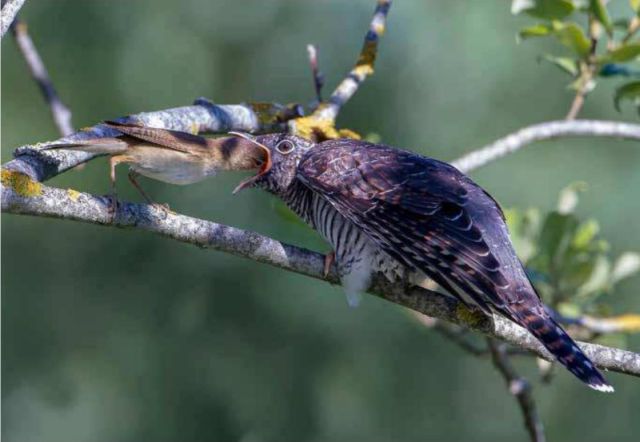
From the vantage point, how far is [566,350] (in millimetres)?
3416

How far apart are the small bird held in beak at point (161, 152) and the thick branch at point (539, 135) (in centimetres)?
118

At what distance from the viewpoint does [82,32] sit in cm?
1029

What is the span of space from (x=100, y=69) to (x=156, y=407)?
322 centimetres

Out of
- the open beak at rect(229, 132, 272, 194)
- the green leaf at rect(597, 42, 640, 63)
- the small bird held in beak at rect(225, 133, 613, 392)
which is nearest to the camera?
the small bird held in beak at rect(225, 133, 613, 392)

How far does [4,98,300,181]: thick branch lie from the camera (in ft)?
11.4

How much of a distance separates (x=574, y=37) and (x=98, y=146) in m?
2.43

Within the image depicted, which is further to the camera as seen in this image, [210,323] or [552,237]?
[210,323]

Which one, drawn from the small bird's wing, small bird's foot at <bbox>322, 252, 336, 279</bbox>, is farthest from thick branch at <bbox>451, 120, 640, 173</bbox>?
the small bird's wing

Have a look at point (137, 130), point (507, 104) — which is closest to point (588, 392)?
point (507, 104)

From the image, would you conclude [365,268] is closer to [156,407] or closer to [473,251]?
[473,251]

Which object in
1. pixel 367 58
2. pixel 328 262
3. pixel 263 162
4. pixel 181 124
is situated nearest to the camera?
pixel 328 262

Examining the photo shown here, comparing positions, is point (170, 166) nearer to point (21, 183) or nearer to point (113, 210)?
point (113, 210)

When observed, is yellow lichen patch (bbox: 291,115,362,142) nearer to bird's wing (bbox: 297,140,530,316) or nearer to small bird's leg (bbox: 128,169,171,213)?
bird's wing (bbox: 297,140,530,316)

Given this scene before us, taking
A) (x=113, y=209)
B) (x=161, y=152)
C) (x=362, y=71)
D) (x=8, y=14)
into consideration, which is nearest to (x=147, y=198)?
(x=161, y=152)
